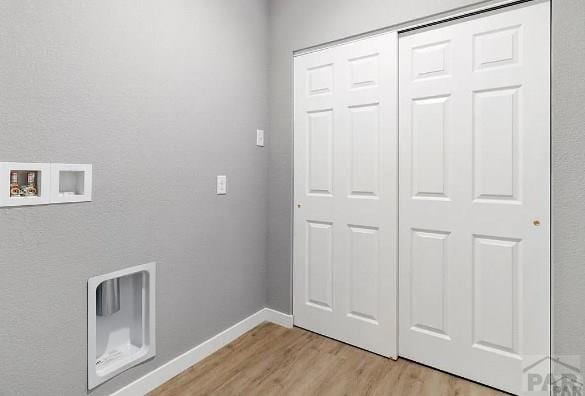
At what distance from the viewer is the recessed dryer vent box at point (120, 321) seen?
151cm

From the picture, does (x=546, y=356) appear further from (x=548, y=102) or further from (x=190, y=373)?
(x=190, y=373)

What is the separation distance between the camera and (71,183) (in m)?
1.47

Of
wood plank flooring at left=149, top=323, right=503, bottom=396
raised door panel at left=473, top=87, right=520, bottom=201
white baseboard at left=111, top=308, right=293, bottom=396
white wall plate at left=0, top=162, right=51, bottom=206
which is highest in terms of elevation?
raised door panel at left=473, top=87, right=520, bottom=201

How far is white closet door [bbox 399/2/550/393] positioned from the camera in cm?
167

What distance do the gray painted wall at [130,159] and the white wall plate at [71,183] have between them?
0.04 meters

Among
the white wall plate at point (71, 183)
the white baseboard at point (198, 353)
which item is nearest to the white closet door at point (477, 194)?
the white baseboard at point (198, 353)

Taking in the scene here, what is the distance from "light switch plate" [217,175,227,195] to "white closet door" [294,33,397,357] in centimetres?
56

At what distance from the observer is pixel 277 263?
259cm

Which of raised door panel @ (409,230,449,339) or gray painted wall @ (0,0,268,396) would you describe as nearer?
gray painted wall @ (0,0,268,396)

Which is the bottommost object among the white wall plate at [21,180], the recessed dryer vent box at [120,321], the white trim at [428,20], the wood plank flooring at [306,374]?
the wood plank flooring at [306,374]

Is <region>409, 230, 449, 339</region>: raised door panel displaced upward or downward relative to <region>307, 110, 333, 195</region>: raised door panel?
downward

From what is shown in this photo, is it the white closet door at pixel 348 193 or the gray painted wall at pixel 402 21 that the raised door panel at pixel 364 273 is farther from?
the gray painted wall at pixel 402 21

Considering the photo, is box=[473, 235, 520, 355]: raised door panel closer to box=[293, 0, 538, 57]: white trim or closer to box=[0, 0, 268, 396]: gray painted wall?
box=[293, 0, 538, 57]: white trim

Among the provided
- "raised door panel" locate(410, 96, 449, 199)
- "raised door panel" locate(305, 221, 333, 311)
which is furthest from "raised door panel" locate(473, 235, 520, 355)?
"raised door panel" locate(305, 221, 333, 311)
